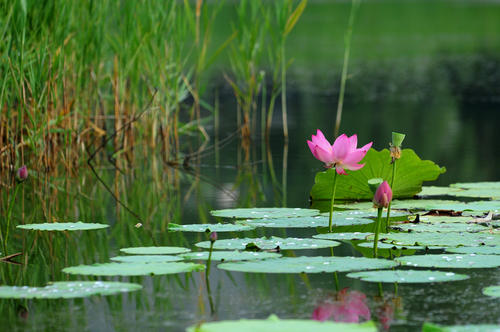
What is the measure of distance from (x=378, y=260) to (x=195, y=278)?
526 mm

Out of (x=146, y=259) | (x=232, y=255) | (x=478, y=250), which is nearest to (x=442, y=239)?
(x=478, y=250)

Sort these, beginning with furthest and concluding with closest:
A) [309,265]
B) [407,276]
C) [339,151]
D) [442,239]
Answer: [339,151] < [442,239] < [309,265] < [407,276]

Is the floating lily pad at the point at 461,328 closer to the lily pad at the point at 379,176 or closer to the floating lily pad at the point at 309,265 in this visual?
the floating lily pad at the point at 309,265

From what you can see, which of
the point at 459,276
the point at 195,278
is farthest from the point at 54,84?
the point at 459,276

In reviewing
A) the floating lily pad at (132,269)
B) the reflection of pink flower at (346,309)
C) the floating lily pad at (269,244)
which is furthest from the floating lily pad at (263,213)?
the reflection of pink flower at (346,309)

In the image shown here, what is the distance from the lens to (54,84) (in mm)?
4535

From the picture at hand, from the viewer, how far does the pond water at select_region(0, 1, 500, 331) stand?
2087mm

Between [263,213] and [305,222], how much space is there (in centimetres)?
24

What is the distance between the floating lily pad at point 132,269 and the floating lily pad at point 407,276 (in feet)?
1.48

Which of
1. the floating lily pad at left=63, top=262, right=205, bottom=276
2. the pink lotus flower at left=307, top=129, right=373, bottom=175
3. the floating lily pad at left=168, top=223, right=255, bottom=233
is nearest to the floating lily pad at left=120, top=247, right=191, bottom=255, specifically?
the floating lily pad at left=63, top=262, right=205, bottom=276

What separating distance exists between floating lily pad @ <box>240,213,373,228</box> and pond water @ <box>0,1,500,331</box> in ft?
0.10

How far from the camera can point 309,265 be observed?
2.45 meters

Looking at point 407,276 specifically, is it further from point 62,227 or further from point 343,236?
point 62,227

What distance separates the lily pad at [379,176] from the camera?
3.70m
